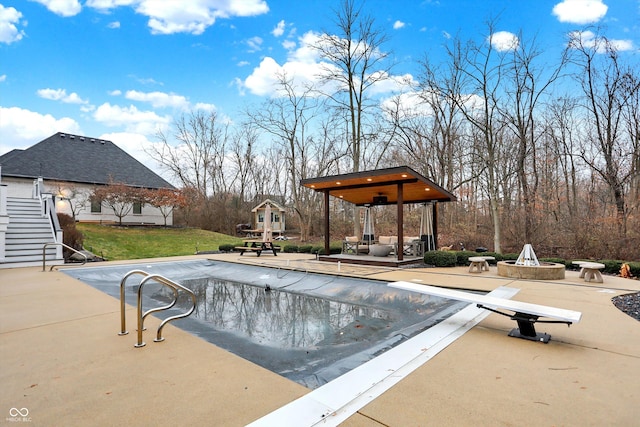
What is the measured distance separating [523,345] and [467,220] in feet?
55.0

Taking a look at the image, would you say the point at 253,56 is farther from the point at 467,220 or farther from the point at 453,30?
the point at 467,220

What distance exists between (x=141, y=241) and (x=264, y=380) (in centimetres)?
1702

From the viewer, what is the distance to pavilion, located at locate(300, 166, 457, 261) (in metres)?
9.30

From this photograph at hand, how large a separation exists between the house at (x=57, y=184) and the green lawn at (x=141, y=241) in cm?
165

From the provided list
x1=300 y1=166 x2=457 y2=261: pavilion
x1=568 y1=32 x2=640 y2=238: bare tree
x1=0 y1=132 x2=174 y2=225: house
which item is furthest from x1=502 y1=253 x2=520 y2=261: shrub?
x1=0 y1=132 x2=174 y2=225: house

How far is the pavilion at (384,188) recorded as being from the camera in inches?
366

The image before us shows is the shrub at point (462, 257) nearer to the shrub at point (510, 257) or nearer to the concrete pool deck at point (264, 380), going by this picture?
the shrub at point (510, 257)

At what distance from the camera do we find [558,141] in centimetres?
1580

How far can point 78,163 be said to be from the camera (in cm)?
2014

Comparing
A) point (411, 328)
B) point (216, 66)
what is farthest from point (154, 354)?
point (216, 66)

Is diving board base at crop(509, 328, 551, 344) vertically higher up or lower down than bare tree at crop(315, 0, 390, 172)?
lower down

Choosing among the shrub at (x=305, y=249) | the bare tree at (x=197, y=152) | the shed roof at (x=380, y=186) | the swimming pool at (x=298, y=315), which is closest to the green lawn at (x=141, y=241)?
the shrub at (x=305, y=249)

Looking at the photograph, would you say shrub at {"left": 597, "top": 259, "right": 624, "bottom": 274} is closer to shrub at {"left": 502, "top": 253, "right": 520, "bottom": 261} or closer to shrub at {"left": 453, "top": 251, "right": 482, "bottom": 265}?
shrub at {"left": 502, "top": 253, "right": 520, "bottom": 261}

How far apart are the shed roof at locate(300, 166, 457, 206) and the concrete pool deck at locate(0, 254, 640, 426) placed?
215 inches
